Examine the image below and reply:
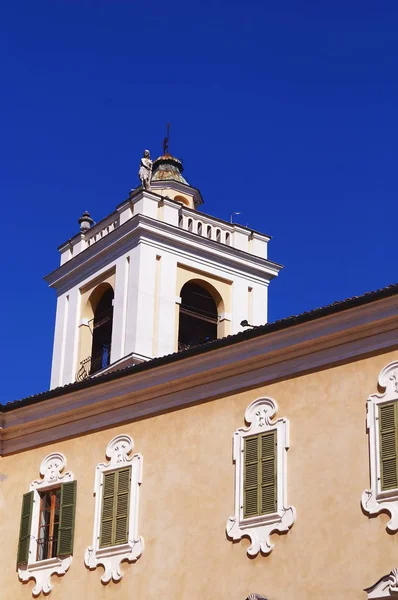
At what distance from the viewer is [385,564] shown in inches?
766

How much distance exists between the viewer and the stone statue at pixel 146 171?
1500 inches

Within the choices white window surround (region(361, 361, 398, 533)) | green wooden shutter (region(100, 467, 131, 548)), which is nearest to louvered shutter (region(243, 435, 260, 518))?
white window surround (region(361, 361, 398, 533))

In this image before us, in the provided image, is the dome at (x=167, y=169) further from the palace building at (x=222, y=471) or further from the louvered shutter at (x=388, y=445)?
the louvered shutter at (x=388, y=445)

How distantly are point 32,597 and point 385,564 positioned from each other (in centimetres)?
818

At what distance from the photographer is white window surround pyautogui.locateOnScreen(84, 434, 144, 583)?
2330 cm

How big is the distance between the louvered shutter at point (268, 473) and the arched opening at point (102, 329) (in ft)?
53.3

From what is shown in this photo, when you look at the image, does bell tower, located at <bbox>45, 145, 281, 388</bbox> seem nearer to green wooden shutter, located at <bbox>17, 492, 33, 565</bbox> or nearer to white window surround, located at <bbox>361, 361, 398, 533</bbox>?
green wooden shutter, located at <bbox>17, 492, 33, 565</bbox>

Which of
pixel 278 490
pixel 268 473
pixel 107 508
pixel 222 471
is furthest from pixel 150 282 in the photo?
pixel 278 490

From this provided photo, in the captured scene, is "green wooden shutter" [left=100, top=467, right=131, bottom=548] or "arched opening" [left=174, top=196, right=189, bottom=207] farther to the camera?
"arched opening" [left=174, top=196, right=189, bottom=207]

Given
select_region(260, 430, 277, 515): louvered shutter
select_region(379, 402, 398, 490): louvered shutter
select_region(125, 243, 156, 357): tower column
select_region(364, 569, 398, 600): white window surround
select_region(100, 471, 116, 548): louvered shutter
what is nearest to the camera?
select_region(364, 569, 398, 600): white window surround

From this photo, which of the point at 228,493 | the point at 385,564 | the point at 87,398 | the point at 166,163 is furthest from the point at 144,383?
the point at 166,163

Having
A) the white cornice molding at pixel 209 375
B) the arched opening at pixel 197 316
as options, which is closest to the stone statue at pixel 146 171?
the arched opening at pixel 197 316

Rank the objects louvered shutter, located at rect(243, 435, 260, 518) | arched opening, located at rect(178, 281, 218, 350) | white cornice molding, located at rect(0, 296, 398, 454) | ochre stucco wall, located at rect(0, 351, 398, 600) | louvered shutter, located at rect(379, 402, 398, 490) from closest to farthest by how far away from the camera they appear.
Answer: louvered shutter, located at rect(379, 402, 398, 490) < ochre stucco wall, located at rect(0, 351, 398, 600) < white cornice molding, located at rect(0, 296, 398, 454) < louvered shutter, located at rect(243, 435, 260, 518) < arched opening, located at rect(178, 281, 218, 350)

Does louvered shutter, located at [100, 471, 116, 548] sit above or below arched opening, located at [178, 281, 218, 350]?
below
